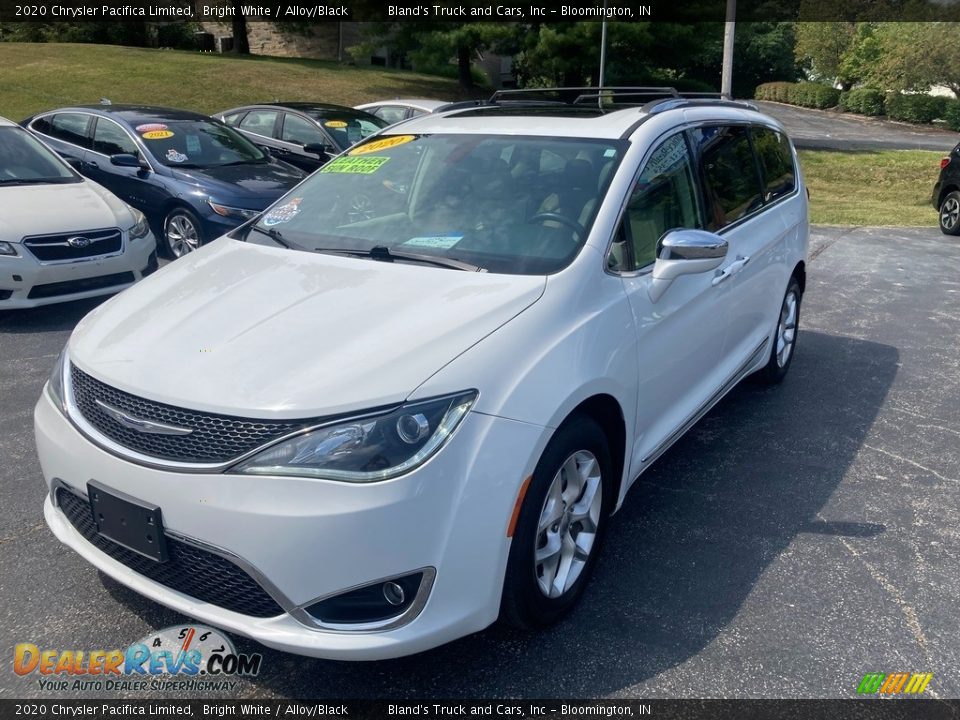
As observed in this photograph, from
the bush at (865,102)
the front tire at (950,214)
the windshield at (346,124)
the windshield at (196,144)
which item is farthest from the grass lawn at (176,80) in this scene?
the bush at (865,102)

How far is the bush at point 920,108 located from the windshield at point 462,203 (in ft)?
137

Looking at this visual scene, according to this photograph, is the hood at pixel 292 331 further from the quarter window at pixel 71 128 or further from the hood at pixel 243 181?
the quarter window at pixel 71 128

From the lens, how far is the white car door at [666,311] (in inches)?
135

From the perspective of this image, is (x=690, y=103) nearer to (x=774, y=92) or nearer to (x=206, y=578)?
(x=206, y=578)

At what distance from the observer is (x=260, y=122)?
12086 millimetres

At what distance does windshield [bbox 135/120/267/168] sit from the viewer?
902 cm

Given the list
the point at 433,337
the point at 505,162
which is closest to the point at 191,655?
the point at 433,337

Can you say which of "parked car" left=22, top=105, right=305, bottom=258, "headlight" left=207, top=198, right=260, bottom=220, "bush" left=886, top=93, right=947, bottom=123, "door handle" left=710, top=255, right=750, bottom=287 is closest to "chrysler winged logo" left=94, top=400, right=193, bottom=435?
"door handle" left=710, top=255, right=750, bottom=287

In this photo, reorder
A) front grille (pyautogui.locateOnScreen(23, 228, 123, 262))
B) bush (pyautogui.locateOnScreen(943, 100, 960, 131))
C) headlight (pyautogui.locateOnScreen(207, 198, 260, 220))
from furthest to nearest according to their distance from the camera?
bush (pyautogui.locateOnScreen(943, 100, 960, 131))
headlight (pyautogui.locateOnScreen(207, 198, 260, 220))
front grille (pyautogui.locateOnScreen(23, 228, 123, 262))

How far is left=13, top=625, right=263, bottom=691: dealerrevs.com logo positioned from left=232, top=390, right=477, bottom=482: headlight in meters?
0.83

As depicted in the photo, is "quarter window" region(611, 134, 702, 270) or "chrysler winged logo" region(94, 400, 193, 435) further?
"quarter window" region(611, 134, 702, 270)

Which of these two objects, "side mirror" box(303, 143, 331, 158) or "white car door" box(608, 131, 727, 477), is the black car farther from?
"white car door" box(608, 131, 727, 477)
